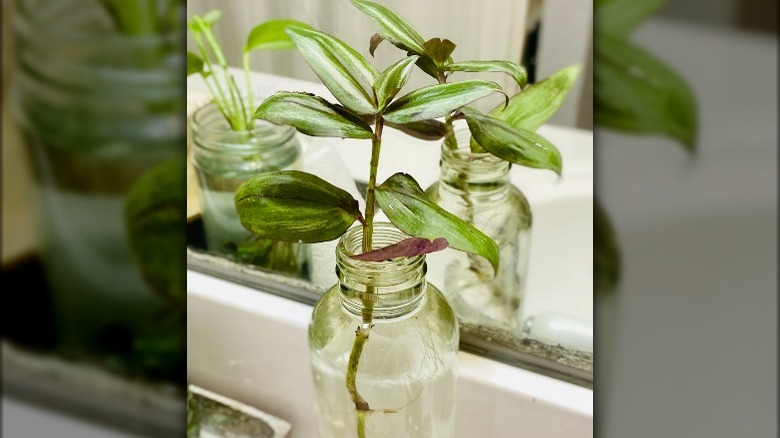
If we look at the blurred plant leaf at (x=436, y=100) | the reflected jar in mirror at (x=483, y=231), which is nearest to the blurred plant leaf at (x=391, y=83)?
the blurred plant leaf at (x=436, y=100)

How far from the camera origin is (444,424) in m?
0.43

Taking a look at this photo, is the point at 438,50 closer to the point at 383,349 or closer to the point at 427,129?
the point at 427,129

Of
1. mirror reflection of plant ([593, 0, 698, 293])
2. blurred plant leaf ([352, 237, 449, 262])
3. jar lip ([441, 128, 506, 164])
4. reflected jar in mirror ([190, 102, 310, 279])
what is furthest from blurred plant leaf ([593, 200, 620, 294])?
reflected jar in mirror ([190, 102, 310, 279])

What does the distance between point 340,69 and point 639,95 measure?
0.20 m

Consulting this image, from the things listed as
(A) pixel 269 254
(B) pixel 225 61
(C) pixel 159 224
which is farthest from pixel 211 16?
(C) pixel 159 224

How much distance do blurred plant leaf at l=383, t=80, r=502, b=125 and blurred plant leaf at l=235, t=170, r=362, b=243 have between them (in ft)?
0.18

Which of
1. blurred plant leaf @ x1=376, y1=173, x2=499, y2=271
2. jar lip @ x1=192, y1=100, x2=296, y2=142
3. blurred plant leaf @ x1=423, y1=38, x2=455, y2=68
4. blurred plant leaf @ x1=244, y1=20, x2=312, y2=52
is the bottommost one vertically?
blurred plant leaf @ x1=376, y1=173, x2=499, y2=271

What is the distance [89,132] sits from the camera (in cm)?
18

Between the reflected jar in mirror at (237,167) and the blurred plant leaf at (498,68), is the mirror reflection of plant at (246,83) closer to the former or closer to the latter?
the reflected jar in mirror at (237,167)

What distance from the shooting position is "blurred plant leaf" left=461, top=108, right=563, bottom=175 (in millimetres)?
333

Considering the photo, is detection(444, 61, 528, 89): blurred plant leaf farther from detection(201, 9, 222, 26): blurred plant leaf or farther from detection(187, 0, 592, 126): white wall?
detection(201, 9, 222, 26): blurred plant leaf

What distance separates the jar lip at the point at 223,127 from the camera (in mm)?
479

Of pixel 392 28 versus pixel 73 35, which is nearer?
pixel 73 35

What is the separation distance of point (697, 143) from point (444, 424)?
33 cm
